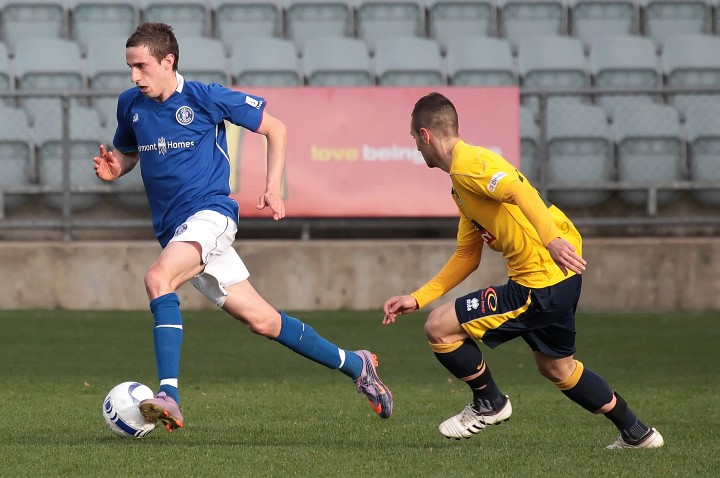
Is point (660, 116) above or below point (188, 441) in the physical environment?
above

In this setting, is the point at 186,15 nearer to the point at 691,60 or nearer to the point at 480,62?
the point at 480,62

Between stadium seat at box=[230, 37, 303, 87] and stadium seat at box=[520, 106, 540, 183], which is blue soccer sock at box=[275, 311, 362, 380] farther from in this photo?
stadium seat at box=[230, 37, 303, 87]

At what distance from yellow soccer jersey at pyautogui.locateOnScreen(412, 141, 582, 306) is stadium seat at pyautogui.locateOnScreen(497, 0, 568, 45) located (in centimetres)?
887

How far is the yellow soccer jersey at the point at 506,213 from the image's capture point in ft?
16.0

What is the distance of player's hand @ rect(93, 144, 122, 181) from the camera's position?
5.75 meters

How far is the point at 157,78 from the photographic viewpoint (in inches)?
217

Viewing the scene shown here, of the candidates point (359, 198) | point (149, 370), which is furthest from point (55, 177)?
point (149, 370)

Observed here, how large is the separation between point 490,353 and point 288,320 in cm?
353

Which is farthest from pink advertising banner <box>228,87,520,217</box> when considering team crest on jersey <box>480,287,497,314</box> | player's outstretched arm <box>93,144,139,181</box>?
team crest on jersey <box>480,287,497,314</box>

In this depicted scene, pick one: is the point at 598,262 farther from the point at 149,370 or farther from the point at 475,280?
the point at 149,370

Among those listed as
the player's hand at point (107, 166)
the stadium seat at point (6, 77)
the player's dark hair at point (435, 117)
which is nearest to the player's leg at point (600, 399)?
the player's dark hair at point (435, 117)

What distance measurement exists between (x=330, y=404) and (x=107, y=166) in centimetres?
181

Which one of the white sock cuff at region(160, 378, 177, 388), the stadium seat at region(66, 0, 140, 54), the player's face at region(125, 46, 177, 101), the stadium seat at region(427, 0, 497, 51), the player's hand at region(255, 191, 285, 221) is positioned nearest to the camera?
the white sock cuff at region(160, 378, 177, 388)

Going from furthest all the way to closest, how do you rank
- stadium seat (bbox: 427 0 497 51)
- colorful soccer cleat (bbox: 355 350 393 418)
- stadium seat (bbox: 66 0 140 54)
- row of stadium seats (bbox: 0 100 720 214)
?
stadium seat (bbox: 427 0 497 51) → stadium seat (bbox: 66 0 140 54) → row of stadium seats (bbox: 0 100 720 214) → colorful soccer cleat (bbox: 355 350 393 418)
